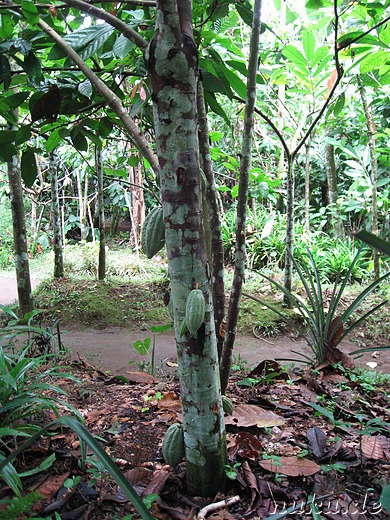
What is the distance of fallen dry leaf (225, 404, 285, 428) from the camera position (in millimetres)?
1491

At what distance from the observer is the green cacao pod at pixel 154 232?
112 cm

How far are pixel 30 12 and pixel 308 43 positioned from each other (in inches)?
81.0

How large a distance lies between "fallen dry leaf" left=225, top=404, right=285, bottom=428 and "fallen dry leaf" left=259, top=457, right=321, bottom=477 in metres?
0.22

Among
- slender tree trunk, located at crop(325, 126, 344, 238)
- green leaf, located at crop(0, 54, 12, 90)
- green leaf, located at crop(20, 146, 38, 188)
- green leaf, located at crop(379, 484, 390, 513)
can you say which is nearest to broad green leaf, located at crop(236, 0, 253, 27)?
green leaf, located at crop(0, 54, 12, 90)

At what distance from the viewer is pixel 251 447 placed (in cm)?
132

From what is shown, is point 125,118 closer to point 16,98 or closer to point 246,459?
point 16,98

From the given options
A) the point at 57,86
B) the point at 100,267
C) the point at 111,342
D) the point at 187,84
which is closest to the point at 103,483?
the point at 187,84

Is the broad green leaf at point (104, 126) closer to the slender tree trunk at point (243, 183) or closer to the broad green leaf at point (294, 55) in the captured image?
the slender tree trunk at point (243, 183)

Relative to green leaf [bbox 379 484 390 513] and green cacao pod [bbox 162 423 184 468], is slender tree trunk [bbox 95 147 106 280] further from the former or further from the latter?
green leaf [bbox 379 484 390 513]

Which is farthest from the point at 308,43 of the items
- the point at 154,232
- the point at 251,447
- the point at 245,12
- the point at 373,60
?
the point at 251,447

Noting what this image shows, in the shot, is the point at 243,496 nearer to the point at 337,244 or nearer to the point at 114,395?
the point at 114,395

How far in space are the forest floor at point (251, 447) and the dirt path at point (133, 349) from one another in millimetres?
331

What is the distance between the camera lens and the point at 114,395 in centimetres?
198

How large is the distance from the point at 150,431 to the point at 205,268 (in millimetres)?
800
